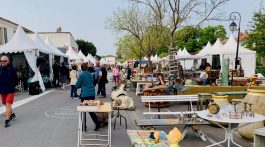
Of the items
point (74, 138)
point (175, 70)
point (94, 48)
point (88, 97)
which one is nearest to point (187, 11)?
point (175, 70)

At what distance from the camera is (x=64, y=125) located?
883 centimetres

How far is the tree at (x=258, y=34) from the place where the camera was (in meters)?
32.1

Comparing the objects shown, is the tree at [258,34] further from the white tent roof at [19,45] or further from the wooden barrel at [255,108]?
the wooden barrel at [255,108]

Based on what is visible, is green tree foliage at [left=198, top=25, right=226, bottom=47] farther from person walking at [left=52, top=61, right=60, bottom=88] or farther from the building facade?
person walking at [left=52, top=61, right=60, bottom=88]

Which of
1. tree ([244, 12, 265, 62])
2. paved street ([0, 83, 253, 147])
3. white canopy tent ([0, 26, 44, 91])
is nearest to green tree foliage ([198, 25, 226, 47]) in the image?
tree ([244, 12, 265, 62])

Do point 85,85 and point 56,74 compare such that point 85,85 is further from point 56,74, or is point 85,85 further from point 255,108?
point 56,74

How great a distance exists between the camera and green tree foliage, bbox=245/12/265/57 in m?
32.1

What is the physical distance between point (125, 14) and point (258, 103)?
2565 centimetres

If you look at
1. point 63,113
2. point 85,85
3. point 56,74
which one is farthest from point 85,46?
point 85,85

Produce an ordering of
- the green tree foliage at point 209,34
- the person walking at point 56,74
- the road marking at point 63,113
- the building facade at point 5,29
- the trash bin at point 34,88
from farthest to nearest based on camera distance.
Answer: the green tree foliage at point 209,34, the building facade at point 5,29, the person walking at point 56,74, the trash bin at point 34,88, the road marking at point 63,113

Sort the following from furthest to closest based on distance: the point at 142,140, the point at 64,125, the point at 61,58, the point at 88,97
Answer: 1. the point at 61,58
2. the point at 64,125
3. the point at 88,97
4. the point at 142,140

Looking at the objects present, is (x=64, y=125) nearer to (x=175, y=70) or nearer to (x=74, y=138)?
(x=74, y=138)

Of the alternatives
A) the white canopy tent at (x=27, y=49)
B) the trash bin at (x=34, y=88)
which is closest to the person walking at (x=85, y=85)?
the trash bin at (x=34, y=88)

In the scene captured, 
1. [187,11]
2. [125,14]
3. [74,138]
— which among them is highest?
[125,14]
